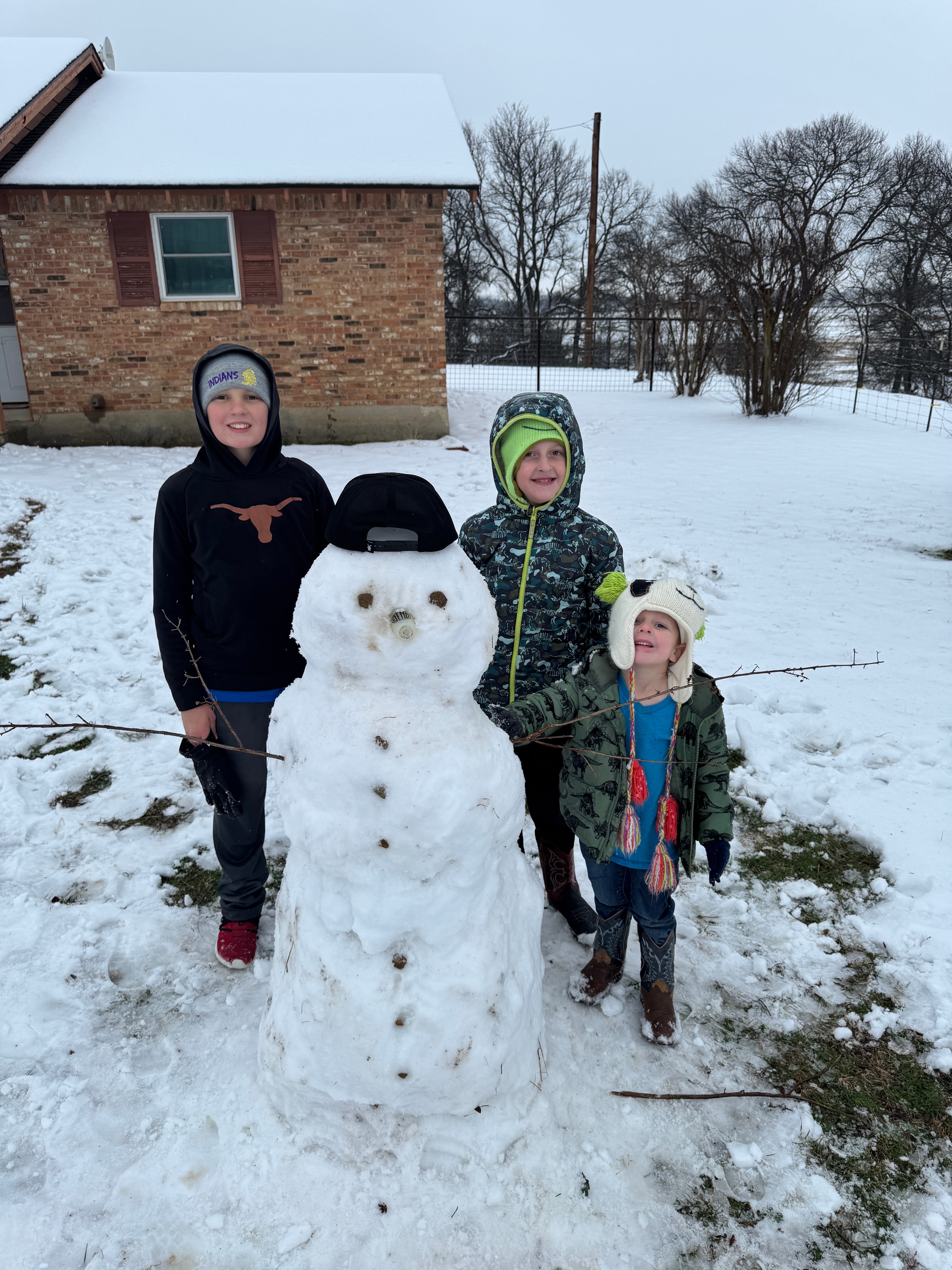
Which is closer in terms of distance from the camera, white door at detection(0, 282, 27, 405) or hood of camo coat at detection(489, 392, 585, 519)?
hood of camo coat at detection(489, 392, 585, 519)

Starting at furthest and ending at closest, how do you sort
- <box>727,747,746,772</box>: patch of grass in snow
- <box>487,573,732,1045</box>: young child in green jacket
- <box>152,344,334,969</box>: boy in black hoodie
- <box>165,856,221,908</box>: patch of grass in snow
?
<box>727,747,746,772</box>: patch of grass in snow < <box>165,856,221,908</box>: patch of grass in snow < <box>152,344,334,969</box>: boy in black hoodie < <box>487,573,732,1045</box>: young child in green jacket

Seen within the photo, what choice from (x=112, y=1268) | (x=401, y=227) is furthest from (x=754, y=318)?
(x=112, y=1268)

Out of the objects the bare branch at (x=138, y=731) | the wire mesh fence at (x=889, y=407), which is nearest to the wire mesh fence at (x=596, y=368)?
the wire mesh fence at (x=889, y=407)

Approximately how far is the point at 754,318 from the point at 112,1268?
585 inches

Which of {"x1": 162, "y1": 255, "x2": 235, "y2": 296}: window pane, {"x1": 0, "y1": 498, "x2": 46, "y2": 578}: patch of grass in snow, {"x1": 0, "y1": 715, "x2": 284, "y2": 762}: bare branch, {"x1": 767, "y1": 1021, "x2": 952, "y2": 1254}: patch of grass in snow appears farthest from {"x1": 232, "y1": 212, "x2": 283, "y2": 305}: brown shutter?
{"x1": 767, "y1": 1021, "x2": 952, "y2": 1254}: patch of grass in snow

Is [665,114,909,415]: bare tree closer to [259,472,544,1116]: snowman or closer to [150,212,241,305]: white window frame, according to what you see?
[150,212,241,305]: white window frame

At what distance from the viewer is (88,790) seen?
12.1 ft

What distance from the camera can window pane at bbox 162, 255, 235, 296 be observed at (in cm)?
1004

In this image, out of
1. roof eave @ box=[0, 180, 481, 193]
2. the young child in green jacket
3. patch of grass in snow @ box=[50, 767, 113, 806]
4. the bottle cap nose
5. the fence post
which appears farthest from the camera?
the fence post

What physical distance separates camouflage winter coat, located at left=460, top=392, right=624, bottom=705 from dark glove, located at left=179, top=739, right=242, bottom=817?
3.19 feet

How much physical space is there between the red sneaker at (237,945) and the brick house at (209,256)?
901 centimetres

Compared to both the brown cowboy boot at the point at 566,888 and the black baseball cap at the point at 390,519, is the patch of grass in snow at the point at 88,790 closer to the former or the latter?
the brown cowboy boot at the point at 566,888

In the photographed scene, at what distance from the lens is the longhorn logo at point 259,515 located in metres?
2.29

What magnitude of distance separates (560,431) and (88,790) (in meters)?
2.89
